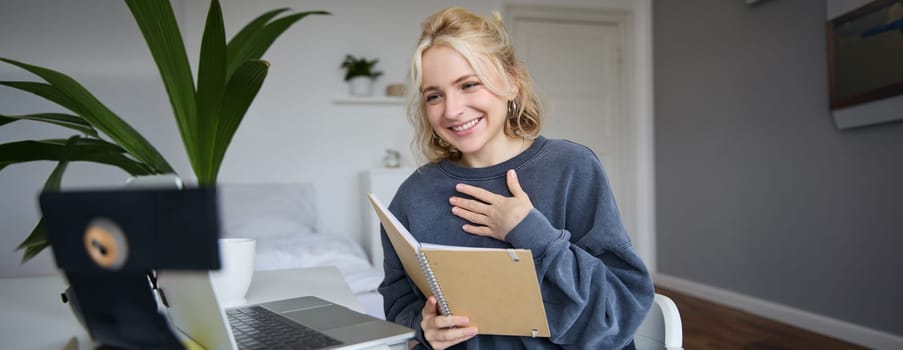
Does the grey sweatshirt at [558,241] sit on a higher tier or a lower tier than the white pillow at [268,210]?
higher

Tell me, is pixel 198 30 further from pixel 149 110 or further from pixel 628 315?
pixel 628 315

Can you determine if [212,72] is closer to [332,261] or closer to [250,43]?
[250,43]

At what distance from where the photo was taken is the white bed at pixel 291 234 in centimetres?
219

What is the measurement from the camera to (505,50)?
41.8 inches

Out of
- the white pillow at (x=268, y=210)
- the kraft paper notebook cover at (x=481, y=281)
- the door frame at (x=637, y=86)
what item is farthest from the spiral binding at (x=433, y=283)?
the door frame at (x=637, y=86)

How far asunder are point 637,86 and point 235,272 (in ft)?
12.5

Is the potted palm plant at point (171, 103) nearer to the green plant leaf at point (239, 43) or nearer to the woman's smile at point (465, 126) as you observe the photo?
the green plant leaf at point (239, 43)

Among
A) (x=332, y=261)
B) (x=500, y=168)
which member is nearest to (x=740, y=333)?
(x=332, y=261)

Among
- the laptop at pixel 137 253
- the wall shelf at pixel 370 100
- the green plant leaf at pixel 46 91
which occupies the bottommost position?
the laptop at pixel 137 253

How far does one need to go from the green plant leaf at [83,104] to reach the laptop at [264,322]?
0.33m

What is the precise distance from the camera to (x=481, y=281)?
728 mm

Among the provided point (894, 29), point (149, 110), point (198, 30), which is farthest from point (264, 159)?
point (894, 29)

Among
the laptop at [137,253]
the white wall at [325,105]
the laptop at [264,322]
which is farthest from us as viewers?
the white wall at [325,105]

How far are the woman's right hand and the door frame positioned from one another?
11.6 ft
